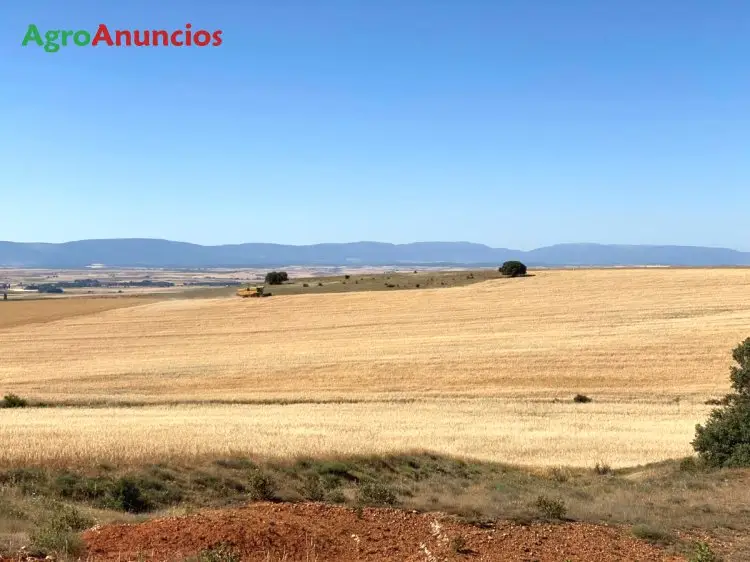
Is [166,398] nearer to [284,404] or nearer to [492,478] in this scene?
[284,404]

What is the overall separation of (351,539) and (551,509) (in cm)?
365

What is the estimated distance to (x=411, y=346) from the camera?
49438 millimetres

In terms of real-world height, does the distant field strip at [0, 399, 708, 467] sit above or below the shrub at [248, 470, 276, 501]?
below

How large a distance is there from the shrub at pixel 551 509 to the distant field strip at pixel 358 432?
7641 mm

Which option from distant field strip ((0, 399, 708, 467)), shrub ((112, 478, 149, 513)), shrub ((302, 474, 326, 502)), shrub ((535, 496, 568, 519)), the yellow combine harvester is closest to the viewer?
shrub ((535, 496, 568, 519))

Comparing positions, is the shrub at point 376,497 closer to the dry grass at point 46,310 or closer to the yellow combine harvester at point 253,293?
the dry grass at point 46,310

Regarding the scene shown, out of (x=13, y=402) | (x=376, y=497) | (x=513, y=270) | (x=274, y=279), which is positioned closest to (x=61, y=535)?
(x=376, y=497)

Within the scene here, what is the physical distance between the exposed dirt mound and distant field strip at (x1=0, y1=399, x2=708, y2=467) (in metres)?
6.44

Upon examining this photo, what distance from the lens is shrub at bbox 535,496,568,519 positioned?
36.8 ft

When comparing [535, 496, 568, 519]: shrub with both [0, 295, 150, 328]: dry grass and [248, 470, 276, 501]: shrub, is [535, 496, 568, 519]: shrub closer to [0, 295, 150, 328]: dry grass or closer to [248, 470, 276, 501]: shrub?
[248, 470, 276, 501]: shrub

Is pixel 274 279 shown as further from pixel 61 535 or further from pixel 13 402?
pixel 61 535

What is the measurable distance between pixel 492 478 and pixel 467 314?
158 ft

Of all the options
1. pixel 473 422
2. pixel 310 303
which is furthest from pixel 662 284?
pixel 473 422

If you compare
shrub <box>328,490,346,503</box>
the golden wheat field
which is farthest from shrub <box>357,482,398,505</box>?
the golden wheat field
